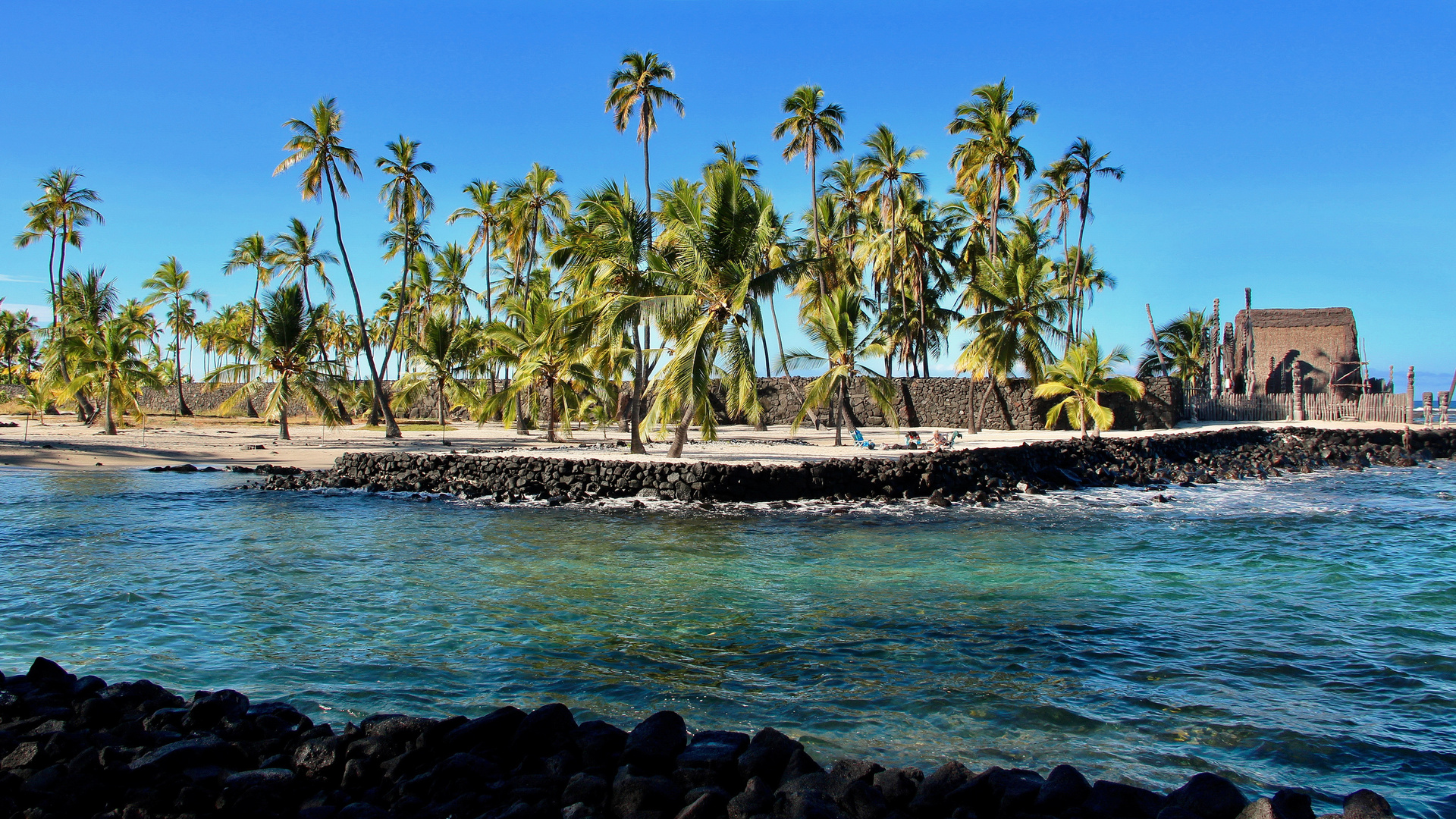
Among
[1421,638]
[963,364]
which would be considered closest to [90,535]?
[1421,638]

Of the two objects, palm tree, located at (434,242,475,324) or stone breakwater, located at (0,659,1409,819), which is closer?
stone breakwater, located at (0,659,1409,819)

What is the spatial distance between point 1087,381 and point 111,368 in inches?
1435

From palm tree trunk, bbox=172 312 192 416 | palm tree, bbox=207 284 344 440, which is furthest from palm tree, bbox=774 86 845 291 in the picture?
palm tree trunk, bbox=172 312 192 416

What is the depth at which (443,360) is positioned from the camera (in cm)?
3186

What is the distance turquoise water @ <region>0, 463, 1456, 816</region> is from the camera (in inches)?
228

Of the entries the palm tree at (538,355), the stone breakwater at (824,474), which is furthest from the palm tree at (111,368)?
the stone breakwater at (824,474)

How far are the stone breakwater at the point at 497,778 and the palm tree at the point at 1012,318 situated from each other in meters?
26.8

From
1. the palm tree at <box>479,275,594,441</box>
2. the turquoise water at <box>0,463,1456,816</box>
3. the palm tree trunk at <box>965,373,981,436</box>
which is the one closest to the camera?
the turquoise water at <box>0,463,1456,816</box>

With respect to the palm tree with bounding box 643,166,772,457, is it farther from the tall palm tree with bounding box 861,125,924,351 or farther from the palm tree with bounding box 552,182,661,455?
the tall palm tree with bounding box 861,125,924,351

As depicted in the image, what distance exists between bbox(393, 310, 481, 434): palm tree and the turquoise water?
1541cm

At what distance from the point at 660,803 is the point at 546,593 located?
600 centimetres

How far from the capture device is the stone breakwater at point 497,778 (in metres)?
4.12

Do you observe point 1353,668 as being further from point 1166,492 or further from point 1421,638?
point 1166,492

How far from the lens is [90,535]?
13914 millimetres
